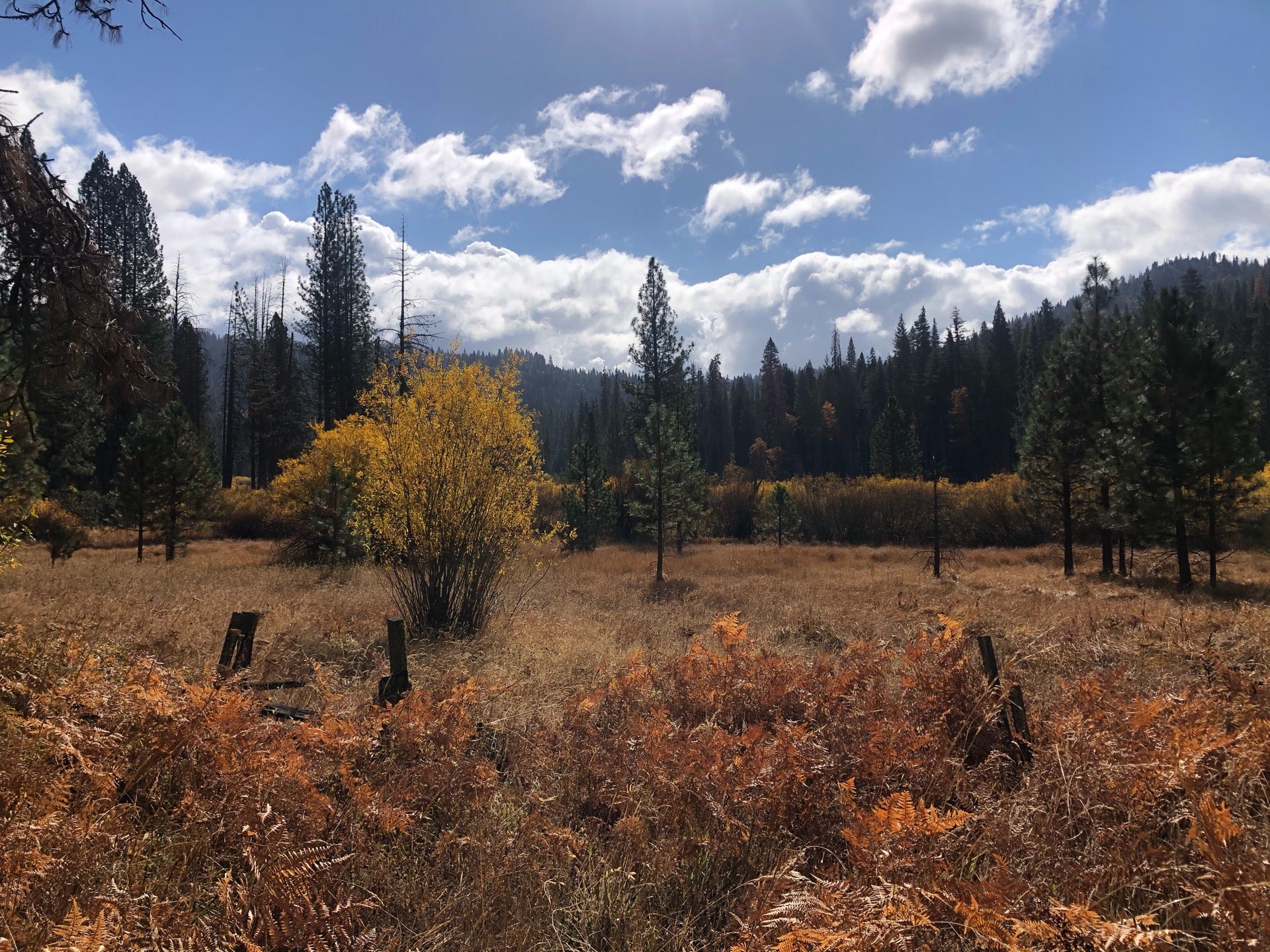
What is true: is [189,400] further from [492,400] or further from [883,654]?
[883,654]

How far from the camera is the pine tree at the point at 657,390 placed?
2516 centimetres

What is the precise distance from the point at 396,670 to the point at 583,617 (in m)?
7.64

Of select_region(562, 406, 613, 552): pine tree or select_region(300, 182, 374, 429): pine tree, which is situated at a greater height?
select_region(300, 182, 374, 429): pine tree

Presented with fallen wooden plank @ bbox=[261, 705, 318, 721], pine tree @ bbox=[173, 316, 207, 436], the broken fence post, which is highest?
pine tree @ bbox=[173, 316, 207, 436]

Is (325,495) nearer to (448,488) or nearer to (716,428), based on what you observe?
(448,488)

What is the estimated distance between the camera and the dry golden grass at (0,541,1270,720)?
6.58 m

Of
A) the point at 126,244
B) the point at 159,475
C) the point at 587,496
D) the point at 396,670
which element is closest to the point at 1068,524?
the point at 587,496

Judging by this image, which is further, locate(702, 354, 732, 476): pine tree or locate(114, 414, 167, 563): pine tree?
locate(702, 354, 732, 476): pine tree

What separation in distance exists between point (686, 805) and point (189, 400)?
162 feet

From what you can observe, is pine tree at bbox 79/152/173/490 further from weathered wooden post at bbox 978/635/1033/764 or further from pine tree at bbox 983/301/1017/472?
pine tree at bbox 983/301/1017/472

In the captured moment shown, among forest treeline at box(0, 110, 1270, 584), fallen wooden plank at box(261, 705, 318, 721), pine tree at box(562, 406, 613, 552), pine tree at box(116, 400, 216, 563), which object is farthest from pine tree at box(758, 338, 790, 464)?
fallen wooden plank at box(261, 705, 318, 721)

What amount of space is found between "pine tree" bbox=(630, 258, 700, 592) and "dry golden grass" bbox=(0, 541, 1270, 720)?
3.99 meters

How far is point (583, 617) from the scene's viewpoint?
12344mm

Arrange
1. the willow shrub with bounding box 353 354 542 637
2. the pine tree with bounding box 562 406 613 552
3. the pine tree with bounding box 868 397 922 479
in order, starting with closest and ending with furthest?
the willow shrub with bounding box 353 354 542 637 → the pine tree with bounding box 562 406 613 552 → the pine tree with bounding box 868 397 922 479
